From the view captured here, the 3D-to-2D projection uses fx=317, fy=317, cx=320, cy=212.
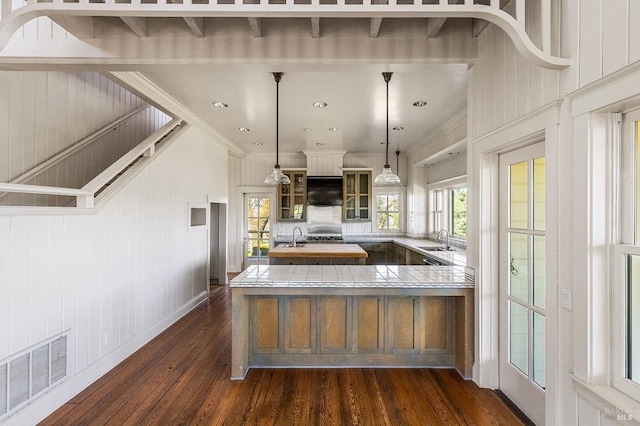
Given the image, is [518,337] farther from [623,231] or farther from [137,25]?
[137,25]

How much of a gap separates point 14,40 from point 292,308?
3030 mm

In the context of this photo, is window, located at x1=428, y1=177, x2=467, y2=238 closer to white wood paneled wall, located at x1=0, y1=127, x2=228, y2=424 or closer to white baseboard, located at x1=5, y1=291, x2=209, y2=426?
white wood paneled wall, located at x1=0, y1=127, x2=228, y2=424

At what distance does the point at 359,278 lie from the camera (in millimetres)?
2803

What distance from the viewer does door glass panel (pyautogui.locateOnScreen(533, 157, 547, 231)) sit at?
2.02 meters

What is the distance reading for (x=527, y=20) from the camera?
6.42ft

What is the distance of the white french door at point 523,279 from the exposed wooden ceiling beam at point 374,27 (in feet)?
4.35

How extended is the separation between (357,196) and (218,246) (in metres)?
3.02

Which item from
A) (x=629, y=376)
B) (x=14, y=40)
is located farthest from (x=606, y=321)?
(x=14, y=40)

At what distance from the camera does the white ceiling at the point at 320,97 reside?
9.50 feet

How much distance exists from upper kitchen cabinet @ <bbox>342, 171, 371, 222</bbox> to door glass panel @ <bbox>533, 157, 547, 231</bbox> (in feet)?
15.1

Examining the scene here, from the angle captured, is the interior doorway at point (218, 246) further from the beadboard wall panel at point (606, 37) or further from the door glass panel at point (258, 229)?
the beadboard wall panel at point (606, 37)

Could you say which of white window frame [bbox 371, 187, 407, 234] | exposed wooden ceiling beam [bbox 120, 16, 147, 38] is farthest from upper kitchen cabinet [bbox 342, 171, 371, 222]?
exposed wooden ceiling beam [bbox 120, 16, 147, 38]

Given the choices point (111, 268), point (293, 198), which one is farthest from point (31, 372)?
point (293, 198)


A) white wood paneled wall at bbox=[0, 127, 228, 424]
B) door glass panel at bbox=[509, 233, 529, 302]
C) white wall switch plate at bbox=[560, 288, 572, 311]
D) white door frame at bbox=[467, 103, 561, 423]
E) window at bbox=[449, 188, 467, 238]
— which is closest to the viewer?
white wall switch plate at bbox=[560, 288, 572, 311]
